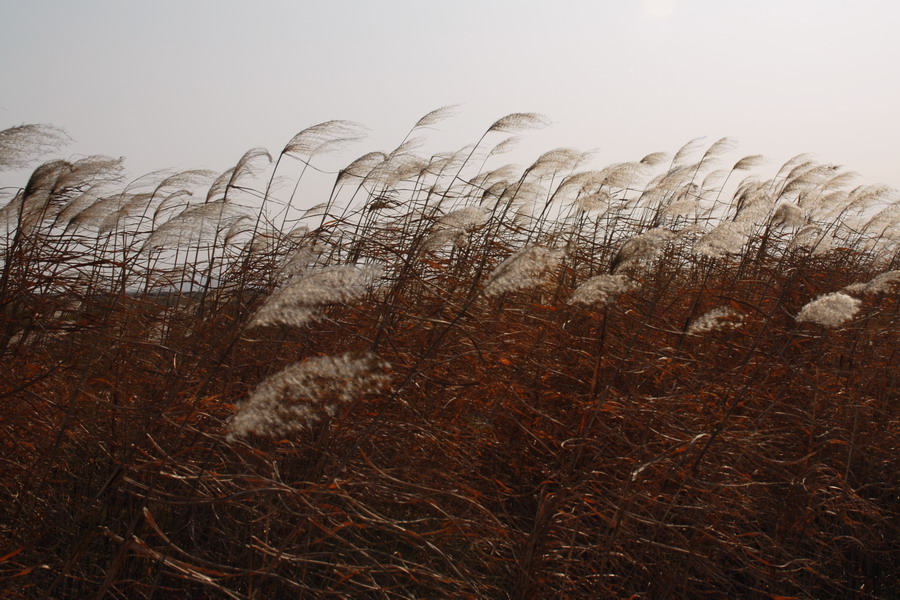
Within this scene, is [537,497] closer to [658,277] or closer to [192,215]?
[192,215]

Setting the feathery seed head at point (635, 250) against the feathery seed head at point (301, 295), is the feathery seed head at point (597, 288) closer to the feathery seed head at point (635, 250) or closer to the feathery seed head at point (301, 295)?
the feathery seed head at point (635, 250)

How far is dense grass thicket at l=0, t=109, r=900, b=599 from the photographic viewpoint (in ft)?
6.06

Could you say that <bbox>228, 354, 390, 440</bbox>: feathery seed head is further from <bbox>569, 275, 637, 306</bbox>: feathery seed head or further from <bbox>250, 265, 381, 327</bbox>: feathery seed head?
<bbox>569, 275, 637, 306</bbox>: feathery seed head

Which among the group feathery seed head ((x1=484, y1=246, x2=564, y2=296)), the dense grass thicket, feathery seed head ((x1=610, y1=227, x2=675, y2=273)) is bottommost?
the dense grass thicket

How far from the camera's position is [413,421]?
2.48m

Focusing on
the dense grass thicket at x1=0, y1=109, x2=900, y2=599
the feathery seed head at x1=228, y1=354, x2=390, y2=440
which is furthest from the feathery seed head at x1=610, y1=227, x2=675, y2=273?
the feathery seed head at x1=228, y1=354, x2=390, y2=440

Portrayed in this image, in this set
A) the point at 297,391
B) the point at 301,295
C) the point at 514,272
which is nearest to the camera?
→ the point at 301,295

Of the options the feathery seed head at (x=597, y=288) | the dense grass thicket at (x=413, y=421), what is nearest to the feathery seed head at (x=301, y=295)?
the dense grass thicket at (x=413, y=421)

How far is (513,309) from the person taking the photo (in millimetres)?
3090

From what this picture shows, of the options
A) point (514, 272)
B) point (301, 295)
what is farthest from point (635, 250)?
point (301, 295)

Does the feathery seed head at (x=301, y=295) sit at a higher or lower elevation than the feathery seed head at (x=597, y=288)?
lower

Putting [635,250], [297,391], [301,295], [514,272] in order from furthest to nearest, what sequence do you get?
[635,250] < [514,272] < [297,391] < [301,295]

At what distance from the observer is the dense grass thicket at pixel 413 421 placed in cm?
185

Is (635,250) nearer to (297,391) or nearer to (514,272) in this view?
(514,272)
